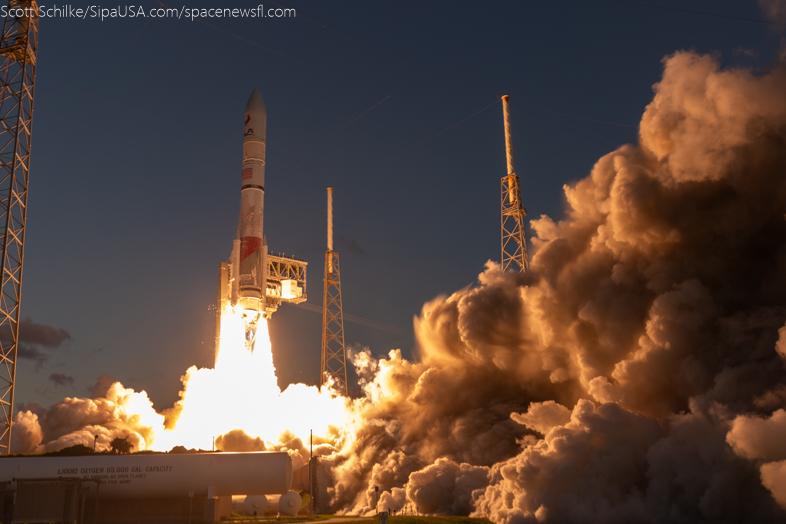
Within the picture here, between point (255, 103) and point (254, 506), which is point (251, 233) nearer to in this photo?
point (255, 103)

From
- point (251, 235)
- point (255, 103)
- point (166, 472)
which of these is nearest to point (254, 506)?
point (166, 472)

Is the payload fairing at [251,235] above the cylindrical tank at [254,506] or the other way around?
above

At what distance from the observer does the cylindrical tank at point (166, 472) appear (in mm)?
50094

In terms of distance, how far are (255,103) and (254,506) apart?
38587 millimetres

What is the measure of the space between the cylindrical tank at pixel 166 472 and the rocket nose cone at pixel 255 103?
35799mm

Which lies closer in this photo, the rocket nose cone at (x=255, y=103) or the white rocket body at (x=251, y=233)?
the white rocket body at (x=251, y=233)

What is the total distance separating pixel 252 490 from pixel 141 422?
37.3m

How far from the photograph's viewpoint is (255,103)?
7256 cm

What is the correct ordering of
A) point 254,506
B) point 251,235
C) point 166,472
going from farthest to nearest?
1. point 251,235
2. point 254,506
3. point 166,472

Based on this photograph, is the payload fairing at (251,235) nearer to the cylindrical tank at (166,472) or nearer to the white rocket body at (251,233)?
the white rocket body at (251,233)

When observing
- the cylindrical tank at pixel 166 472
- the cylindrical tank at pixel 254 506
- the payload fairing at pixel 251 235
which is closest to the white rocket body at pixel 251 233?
the payload fairing at pixel 251 235

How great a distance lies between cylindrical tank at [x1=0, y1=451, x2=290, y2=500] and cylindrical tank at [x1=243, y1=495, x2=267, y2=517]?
267 inches

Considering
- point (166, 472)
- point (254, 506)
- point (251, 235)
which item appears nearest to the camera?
point (166, 472)

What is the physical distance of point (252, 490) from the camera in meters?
51.0
